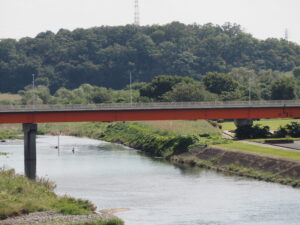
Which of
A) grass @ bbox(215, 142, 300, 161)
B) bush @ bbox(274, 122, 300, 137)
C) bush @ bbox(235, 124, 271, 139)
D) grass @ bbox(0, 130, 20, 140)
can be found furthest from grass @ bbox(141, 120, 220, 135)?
grass @ bbox(0, 130, 20, 140)

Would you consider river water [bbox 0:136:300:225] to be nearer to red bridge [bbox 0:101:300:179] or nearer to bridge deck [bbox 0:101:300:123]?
red bridge [bbox 0:101:300:179]

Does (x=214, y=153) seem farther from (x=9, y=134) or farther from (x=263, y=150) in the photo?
(x=9, y=134)

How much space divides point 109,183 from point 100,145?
184ft

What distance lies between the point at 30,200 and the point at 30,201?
24.9 inches

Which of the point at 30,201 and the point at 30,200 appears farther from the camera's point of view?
the point at 30,200

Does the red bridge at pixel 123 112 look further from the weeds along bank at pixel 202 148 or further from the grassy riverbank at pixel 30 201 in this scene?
the grassy riverbank at pixel 30 201

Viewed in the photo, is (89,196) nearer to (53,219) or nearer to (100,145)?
(53,219)

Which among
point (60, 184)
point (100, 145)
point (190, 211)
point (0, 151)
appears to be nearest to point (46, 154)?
point (0, 151)

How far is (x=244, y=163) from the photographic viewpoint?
118688 mm

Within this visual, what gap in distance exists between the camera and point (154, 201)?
302 ft

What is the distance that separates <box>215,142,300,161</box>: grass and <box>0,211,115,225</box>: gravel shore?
135 feet

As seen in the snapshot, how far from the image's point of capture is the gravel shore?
75625mm

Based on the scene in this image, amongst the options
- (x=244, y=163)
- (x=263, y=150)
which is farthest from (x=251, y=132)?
(x=244, y=163)

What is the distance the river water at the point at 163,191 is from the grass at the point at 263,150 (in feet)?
28.0
